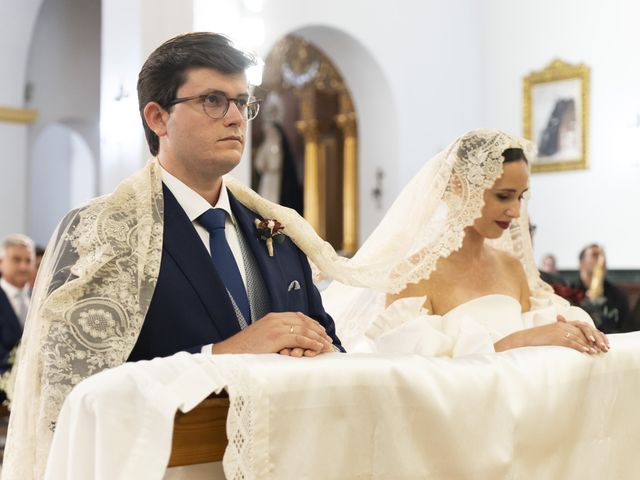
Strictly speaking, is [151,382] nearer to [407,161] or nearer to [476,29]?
[407,161]

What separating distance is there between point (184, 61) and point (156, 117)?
18 cm

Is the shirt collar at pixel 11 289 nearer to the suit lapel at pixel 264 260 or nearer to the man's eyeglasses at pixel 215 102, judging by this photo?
the suit lapel at pixel 264 260

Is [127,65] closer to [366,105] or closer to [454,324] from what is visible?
[366,105]

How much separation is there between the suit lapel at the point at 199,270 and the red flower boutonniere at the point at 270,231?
0.95 ft

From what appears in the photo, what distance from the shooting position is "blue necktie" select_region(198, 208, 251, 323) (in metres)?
2.58

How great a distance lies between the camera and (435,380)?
7.54 feet

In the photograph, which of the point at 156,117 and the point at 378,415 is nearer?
the point at 378,415

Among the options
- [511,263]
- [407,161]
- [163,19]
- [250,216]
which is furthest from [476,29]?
[250,216]

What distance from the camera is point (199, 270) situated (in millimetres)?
2457

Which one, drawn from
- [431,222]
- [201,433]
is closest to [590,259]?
[431,222]

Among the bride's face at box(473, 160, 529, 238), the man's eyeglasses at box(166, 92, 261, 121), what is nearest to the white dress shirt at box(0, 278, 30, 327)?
the bride's face at box(473, 160, 529, 238)

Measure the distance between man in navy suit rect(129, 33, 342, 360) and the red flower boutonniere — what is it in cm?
2

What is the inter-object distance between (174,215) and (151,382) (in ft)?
2.33

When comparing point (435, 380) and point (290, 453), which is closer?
point (290, 453)
